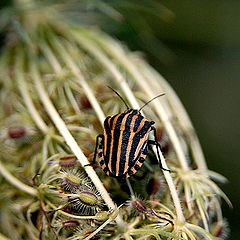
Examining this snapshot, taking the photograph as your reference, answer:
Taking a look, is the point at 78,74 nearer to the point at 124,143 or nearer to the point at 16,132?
the point at 16,132

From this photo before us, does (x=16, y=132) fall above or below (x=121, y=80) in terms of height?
below

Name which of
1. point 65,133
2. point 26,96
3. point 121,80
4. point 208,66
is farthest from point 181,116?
point 208,66

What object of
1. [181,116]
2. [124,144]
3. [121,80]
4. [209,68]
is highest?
[121,80]

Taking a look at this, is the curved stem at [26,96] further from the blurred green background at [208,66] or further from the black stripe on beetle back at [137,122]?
the blurred green background at [208,66]

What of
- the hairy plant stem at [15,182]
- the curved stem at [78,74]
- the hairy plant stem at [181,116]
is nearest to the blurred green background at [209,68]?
the hairy plant stem at [181,116]

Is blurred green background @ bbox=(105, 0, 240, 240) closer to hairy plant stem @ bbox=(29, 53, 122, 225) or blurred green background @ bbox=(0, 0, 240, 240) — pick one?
blurred green background @ bbox=(0, 0, 240, 240)

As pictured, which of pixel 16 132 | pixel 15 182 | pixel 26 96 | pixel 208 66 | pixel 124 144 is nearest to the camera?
pixel 124 144
